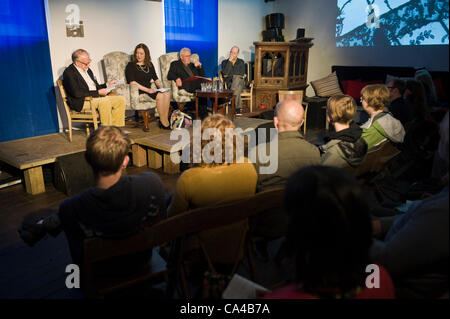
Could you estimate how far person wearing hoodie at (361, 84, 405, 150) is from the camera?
280 centimetres

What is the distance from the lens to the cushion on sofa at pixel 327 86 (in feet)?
23.2

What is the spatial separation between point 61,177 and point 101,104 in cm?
123

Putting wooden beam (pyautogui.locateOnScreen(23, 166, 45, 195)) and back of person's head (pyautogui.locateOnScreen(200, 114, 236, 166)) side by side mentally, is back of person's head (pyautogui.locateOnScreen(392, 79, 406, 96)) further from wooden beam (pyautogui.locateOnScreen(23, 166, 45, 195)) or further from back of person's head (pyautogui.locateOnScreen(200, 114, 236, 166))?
wooden beam (pyautogui.locateOnScreen(23, 166, 45, 195))

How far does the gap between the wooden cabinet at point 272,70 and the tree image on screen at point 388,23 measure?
3.52ft

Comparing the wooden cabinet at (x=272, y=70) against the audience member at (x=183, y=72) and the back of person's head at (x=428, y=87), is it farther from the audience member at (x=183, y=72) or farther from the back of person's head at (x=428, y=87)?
the back of person's head at (x=428, y=87)

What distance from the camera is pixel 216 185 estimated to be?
1.66 meters

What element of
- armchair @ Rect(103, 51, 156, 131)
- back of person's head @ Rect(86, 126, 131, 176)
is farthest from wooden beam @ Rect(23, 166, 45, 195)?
back of person's head @ Rect(86, 126, 131, 176)

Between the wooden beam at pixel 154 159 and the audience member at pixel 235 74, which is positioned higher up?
the audience member at pixel 235 74

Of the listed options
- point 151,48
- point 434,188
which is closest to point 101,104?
point 151,48

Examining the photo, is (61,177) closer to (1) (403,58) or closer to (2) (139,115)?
(2) (139,115)

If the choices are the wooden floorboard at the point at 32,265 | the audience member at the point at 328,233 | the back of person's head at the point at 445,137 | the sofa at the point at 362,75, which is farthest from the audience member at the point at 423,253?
the sofa at the point at 362,75

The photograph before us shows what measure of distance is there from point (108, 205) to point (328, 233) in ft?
Answer: 3.04

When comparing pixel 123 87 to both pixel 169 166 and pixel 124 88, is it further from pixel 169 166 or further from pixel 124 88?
pixel 169 166

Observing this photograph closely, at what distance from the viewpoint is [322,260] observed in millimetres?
840
